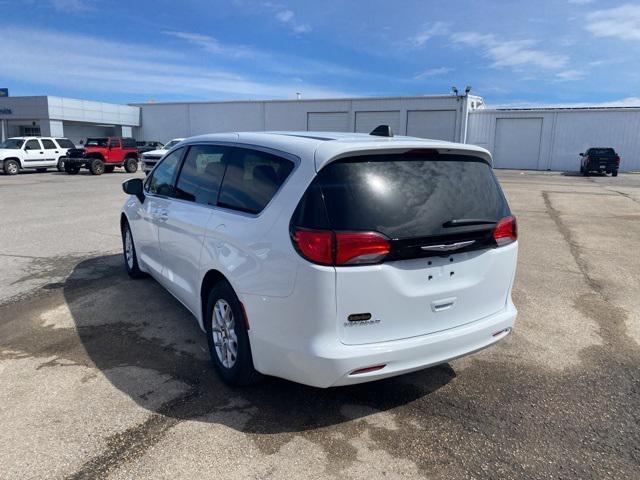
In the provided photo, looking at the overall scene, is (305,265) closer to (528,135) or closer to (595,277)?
(595,277)

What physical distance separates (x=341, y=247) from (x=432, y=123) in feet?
138

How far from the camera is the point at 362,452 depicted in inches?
112

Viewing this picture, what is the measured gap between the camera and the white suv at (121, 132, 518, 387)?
277 centimetres

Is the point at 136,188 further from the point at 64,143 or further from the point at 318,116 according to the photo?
the point at 318,116

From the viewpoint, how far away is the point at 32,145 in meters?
25.9

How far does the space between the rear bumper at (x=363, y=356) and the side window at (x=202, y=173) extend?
1.39 meters

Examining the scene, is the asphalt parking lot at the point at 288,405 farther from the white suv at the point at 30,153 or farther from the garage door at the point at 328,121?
the garage door at the point at 328,121

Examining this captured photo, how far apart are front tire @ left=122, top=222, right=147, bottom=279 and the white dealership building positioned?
3802cm

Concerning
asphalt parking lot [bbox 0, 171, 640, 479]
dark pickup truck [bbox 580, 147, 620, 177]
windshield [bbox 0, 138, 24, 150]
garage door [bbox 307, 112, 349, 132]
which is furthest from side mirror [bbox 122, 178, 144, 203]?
garage door [bbox 307, 112, 349, 132]

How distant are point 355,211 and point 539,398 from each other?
2007 mm

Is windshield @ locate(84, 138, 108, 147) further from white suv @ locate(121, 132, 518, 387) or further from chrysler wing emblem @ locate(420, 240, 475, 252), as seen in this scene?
chrysler wing emblem @ locate(420, 240, 475, 252)

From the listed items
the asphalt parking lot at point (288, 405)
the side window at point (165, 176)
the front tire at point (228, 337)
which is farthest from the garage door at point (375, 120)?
the front tire at point (228, 337)

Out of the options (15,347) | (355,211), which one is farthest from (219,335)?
(15,347)

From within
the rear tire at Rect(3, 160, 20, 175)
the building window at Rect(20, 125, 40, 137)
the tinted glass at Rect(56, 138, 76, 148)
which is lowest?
the rear tire at Rect(3, 160, 20, 175)
